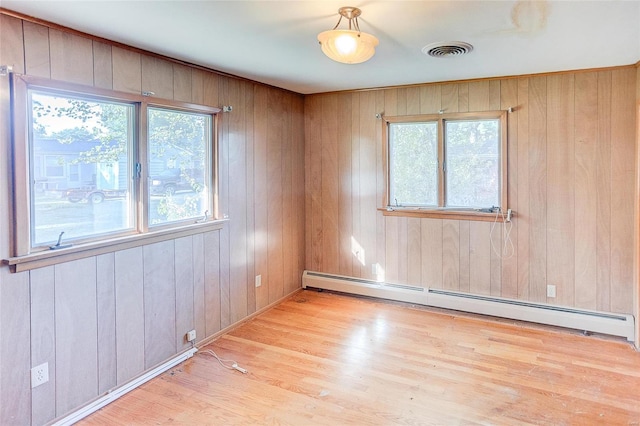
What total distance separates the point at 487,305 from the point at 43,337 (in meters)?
3.65

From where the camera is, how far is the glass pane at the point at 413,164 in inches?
167

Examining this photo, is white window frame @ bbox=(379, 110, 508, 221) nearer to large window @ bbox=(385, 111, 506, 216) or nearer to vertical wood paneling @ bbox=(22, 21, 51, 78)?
large window @ bbox=(385, 111, 506, 216)

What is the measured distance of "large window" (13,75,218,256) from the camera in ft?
7.39

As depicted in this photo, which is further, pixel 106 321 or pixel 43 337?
pixel 106 321

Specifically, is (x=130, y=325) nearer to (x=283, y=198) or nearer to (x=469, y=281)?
(x=283, y=198)

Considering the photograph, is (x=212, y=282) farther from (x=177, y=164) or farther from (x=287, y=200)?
(x=287, y=200)

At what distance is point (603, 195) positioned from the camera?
351cm

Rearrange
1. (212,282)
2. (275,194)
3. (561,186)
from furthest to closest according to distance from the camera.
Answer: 1. (275,194)
2. (561,186)
3. (212,282)

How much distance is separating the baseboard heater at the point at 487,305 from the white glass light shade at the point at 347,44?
289 centimetres

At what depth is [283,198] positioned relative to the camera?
4562 millimetres

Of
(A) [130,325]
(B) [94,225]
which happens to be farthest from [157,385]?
(B) [94,225]

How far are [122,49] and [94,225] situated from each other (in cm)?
118

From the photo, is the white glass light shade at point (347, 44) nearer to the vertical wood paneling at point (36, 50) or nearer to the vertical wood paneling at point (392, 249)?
the vertical wood paneling at point (36, 50)

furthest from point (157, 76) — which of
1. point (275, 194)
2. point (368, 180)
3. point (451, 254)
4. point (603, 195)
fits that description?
point (603, 195)
